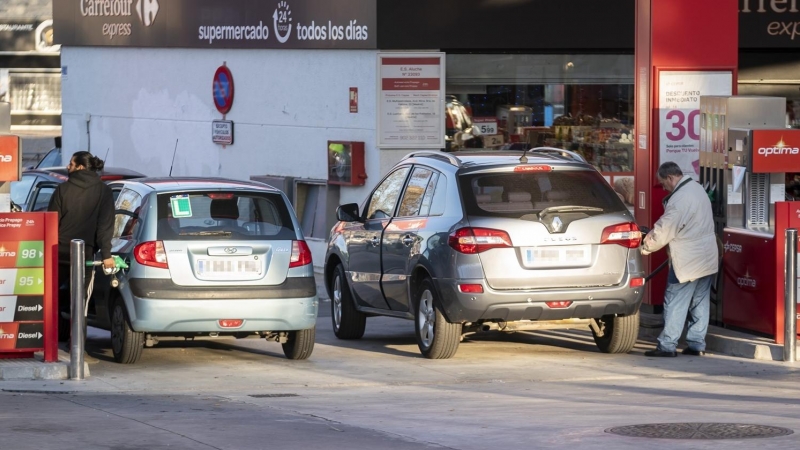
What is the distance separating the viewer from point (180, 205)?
39.2ft

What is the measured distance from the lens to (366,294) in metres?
13.6

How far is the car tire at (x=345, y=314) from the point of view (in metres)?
14.1

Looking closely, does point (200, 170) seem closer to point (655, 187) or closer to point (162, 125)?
point (162, 125)

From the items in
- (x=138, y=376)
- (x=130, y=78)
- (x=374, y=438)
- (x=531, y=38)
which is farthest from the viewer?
(x=130, y=78)

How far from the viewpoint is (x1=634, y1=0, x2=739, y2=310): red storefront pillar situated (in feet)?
46.7

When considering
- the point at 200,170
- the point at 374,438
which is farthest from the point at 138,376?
the point at 200,170

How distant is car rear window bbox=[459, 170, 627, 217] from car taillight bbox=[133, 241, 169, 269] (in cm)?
242

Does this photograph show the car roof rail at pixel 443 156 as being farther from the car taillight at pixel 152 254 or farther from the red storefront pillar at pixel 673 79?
the car taillight at pixel 152 254

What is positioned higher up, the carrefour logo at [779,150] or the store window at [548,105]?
the store window at [548,105]

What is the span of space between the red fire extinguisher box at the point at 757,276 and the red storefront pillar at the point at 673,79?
3.63 feet

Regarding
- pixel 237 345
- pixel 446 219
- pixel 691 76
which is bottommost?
pixel 237 345

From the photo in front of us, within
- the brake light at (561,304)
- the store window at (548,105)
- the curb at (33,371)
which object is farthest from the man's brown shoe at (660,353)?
the store window at (548,105)

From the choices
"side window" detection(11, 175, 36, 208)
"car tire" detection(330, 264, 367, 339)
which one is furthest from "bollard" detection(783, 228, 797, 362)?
"side window" detection(11, 175, 36, 208)

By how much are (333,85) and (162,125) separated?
17.9ft
